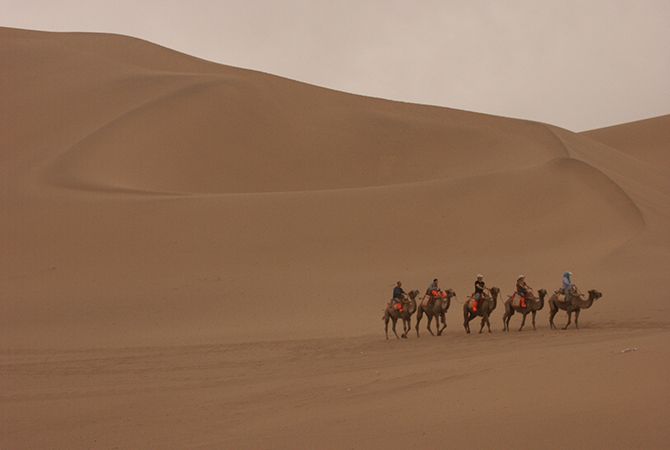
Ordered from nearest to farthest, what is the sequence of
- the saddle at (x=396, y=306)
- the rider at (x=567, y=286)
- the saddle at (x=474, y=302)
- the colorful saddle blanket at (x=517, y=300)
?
the rider at (x=567, y=286)
the saddle at (x=474, y=302)
the colorful saddle blanket at (x=517, y=300)
the saddle at (x=396, y=306)

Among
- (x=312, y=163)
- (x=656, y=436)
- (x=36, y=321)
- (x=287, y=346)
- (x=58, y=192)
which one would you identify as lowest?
(x=656, y=436)

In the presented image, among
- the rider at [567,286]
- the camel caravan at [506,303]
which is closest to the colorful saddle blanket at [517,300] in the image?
the camel caravan at [506,303]

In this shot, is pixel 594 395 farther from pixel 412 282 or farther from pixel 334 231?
pixel 334 231

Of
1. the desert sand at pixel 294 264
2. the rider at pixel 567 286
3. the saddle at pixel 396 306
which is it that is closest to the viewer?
the desert sand at pixel 294 264

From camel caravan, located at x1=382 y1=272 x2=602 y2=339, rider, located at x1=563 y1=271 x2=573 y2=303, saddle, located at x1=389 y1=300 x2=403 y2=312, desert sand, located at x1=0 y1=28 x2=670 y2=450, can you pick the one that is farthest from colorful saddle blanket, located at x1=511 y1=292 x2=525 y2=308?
saddle, located at x1=389 y1=300 x2=403 y2=312

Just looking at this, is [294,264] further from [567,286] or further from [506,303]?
[567,286]

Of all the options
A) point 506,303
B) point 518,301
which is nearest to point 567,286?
point 518,301

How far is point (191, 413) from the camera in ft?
32.8

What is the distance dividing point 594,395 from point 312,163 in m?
30.3

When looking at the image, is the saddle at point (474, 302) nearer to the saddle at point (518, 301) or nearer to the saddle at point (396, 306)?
the saddle at point (518, 301)

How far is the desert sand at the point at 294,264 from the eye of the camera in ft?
28.9

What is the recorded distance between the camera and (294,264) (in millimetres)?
23047

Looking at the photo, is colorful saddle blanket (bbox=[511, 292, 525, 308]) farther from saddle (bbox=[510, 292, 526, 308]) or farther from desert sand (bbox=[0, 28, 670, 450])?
desert sand (bbox=[0, 28, 670, 450])

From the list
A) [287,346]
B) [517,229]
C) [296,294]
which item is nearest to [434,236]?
[517,229]
